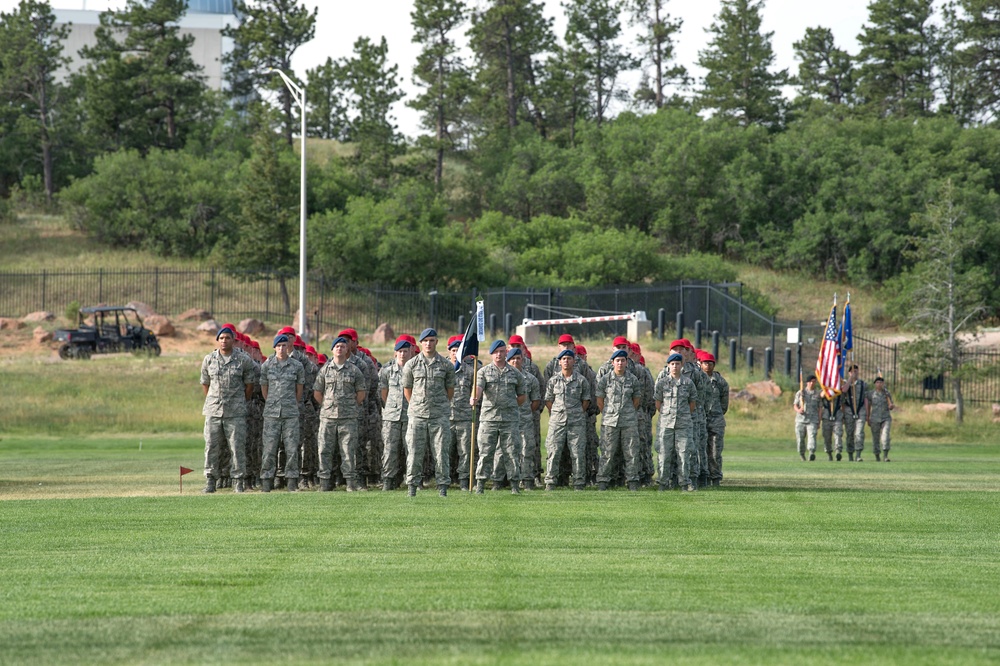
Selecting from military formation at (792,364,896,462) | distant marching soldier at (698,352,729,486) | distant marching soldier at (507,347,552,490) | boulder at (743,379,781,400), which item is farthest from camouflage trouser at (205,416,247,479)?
boulder at (743,379,781,400)

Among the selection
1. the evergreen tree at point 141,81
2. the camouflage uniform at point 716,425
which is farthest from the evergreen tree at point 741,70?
the camouflage uniform at point 716,425

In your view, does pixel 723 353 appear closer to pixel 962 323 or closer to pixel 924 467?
pixel 962 323

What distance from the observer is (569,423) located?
17.1 meters

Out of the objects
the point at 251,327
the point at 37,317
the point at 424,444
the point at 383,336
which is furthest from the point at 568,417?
the point at 37,317

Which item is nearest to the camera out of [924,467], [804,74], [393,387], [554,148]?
[393,387]

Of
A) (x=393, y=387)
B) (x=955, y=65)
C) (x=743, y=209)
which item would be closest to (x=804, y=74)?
(x=955, y=65)

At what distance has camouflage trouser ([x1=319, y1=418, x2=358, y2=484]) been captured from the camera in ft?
56.5

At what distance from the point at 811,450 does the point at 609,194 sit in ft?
131

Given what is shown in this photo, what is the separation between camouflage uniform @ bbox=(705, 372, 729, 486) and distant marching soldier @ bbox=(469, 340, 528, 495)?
347 cm

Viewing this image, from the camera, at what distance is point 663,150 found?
65.5 m

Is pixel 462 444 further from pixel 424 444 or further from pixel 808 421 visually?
pixel 808 421

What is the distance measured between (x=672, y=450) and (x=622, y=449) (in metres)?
0.70

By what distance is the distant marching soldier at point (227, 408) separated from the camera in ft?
55.8

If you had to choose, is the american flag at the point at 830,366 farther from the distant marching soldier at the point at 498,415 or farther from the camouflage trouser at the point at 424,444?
the camouflage trouser at the point at 424,444
